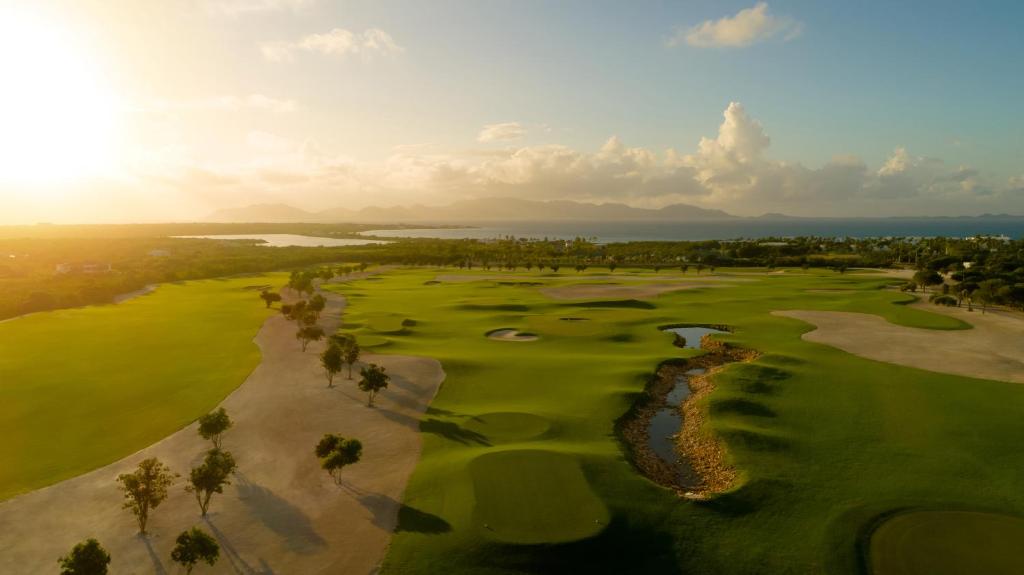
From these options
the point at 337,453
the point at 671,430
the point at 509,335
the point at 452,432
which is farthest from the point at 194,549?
the point at 509,335

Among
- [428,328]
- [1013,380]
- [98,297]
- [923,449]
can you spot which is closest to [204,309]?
[98,297]

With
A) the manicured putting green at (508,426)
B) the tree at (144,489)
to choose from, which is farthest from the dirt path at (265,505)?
the manicured putting green at (508,426)

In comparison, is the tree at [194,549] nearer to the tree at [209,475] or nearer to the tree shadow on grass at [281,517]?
the tree shadow on grass at [281,517]

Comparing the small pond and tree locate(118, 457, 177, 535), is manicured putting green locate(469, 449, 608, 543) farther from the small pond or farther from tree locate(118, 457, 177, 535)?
tree locate(118, 457, 177, 535)

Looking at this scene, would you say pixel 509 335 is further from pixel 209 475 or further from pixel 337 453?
pixel 209 475

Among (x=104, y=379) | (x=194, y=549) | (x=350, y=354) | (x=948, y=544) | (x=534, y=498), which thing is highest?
(x=350, y=354)

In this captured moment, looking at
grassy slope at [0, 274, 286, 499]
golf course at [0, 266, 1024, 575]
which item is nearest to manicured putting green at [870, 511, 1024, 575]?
golf course at [0, 266, 1024, 575]

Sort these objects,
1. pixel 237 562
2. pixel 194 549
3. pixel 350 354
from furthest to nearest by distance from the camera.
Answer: pixel 350 354 < pixel 237 562 < pixel 194 549
